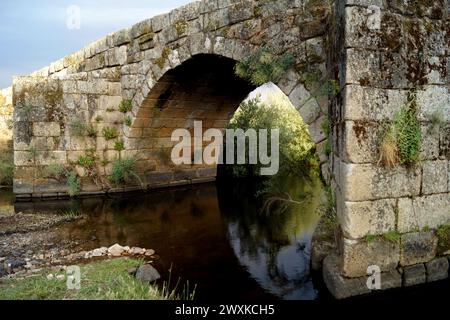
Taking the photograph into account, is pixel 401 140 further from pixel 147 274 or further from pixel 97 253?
pixel 97 253

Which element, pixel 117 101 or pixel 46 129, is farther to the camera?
pixel 117 101

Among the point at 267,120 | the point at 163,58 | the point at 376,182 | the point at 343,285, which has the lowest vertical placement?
the point at 343,285

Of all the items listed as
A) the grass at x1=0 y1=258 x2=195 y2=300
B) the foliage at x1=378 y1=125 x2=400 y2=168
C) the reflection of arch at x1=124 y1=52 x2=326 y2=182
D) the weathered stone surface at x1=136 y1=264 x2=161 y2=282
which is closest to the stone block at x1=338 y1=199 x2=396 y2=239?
the foliage at x1=378 y1=125 x2=400 y2=168

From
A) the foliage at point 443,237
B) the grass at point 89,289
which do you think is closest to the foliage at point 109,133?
the grass at point 89,289

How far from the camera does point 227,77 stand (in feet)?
25.8

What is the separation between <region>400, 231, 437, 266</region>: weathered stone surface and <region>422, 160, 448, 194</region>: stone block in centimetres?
41

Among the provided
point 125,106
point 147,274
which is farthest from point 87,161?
point 147,274

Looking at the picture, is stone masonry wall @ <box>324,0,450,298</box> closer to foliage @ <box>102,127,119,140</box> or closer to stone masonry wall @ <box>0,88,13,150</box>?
foliage @ <box>102,127,119,140</box>

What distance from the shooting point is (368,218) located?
3230mm

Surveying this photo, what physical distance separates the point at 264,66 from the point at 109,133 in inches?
184

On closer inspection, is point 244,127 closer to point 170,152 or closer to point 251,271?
point 170,152

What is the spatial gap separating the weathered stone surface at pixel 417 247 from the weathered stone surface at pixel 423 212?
0.07 meters
